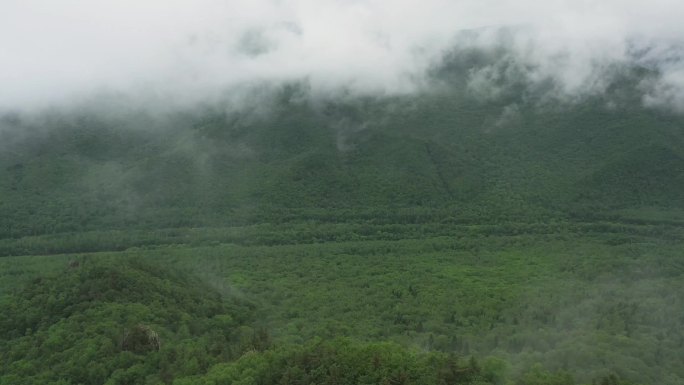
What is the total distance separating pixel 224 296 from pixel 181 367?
3636 cm

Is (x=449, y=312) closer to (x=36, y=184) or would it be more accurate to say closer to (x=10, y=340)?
A: (x=10, y=340)

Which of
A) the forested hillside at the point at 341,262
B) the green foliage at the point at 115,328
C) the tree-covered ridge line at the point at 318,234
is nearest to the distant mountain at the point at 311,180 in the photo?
the forested hillside at the point at 341,262

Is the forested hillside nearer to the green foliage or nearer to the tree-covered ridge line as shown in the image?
the green foliage

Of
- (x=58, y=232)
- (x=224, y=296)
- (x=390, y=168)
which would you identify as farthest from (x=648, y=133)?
(x=58, y=232)

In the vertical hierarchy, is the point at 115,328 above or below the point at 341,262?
below

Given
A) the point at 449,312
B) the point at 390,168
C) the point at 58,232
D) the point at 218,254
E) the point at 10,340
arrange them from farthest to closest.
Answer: the point at 390,168 < the point at 58,232 < the point at 218,254 < the point at 449,312 < the point at 10,340

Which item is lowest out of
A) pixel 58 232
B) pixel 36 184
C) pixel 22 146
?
pixel 58 232

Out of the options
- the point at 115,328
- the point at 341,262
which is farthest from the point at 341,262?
the point at 115,328

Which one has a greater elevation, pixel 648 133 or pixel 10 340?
pixel 648 133

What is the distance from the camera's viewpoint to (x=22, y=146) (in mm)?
191125

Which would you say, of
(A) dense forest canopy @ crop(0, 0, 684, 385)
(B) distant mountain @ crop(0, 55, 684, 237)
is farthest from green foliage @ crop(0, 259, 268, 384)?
(B) distant mountain @ crop(0, 55, 684, 237)

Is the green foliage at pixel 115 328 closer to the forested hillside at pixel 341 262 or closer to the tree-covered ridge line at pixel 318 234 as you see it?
the forested hillside at pixel 341 262

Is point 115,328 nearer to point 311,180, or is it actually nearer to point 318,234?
point 318,234

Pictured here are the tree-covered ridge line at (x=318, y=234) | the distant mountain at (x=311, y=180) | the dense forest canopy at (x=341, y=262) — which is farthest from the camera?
the distant mountain at (x=311, y=180)
